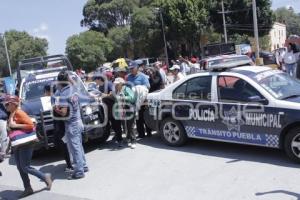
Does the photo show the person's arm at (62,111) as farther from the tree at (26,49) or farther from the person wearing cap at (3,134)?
the tree at (26,49)

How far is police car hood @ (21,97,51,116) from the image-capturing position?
911cm

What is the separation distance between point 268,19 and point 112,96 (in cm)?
4694

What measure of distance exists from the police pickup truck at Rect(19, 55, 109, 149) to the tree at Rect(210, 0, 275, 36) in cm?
4479

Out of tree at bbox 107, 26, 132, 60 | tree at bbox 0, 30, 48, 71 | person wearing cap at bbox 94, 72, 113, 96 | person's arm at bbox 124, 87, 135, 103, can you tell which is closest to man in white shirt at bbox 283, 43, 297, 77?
person's arm at bbox 124, 87, 135, 103

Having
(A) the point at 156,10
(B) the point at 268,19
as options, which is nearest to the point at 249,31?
(B) the point at 268,19

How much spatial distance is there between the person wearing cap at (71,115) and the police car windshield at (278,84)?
314cm

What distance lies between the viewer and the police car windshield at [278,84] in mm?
7344

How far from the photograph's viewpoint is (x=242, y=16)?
54375 mm

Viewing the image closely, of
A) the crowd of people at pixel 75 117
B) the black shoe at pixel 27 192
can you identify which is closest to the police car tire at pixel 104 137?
the crowd of people at pixel 75 117

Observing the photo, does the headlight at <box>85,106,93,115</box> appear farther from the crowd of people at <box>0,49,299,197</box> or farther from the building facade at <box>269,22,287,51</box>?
the building facade at <box>269,22,287,51</box>

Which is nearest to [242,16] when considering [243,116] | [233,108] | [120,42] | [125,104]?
[120,42]

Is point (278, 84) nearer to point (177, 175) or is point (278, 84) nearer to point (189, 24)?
point (177, 175)

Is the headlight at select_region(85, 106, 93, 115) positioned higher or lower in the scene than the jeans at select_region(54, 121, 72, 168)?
higher

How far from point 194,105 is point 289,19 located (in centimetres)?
13429
